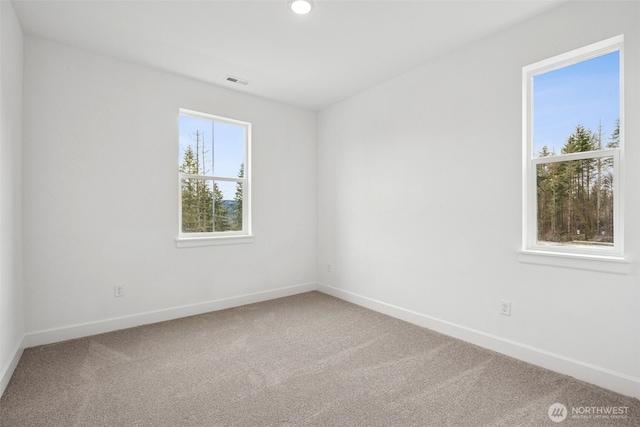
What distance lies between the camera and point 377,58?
311 centimetres

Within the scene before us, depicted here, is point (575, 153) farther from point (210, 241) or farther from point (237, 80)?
point (210, 241)

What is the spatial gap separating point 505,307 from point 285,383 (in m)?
1.86

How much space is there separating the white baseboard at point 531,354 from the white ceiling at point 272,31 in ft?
8.42

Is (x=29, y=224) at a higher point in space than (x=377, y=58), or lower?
lower

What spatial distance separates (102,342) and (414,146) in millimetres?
3509

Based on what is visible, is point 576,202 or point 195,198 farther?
point 195,198

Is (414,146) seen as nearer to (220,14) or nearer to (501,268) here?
(501,268)

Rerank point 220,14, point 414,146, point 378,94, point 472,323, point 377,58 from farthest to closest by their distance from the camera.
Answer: point 378,94, point 414,146, point 377,58, point 472,323, point 220,14

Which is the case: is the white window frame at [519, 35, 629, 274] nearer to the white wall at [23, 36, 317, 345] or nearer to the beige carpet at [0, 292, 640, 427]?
the beige carpet at [0, 292, 640, 427]

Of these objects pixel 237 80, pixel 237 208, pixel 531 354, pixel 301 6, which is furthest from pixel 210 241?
pixel 531 354

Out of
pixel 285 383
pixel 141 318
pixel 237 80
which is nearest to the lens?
pixel 285 383

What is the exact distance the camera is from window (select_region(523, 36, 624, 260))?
2174 mm

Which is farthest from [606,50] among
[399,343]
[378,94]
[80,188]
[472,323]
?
[80,188]

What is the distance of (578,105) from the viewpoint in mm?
2354
